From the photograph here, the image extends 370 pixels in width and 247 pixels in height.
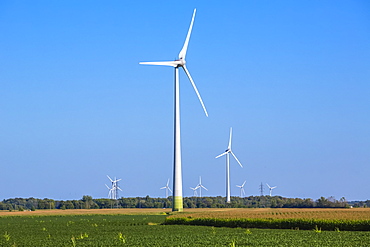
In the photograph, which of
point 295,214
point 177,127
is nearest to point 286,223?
point 295,214

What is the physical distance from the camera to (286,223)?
70.8 meters

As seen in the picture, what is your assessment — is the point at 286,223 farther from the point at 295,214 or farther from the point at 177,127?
the point at 177,127

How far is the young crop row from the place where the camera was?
6450 centimetres

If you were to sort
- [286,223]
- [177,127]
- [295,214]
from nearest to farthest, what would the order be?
[286,223] → [295,214] → [177,127]

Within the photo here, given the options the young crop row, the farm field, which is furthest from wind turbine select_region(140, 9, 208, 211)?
the young crop row

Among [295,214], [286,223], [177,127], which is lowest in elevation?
[286,223]

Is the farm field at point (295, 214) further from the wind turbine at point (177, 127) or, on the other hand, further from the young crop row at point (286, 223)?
the wind turbine at point (177, 127)

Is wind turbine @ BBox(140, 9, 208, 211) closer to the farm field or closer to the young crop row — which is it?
the farm field

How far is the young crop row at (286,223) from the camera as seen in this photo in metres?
64.5

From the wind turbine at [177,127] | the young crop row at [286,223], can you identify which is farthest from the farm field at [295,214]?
the wind turbine at [177,127]

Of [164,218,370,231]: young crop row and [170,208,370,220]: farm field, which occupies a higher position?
[170,208,370,220]: farm field

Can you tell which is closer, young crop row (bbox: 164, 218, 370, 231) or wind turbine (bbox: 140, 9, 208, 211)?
young crop row (bbox: 164, 218, 370, 231)

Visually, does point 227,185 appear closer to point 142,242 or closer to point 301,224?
point 301,224

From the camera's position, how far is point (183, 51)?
4129 inches
